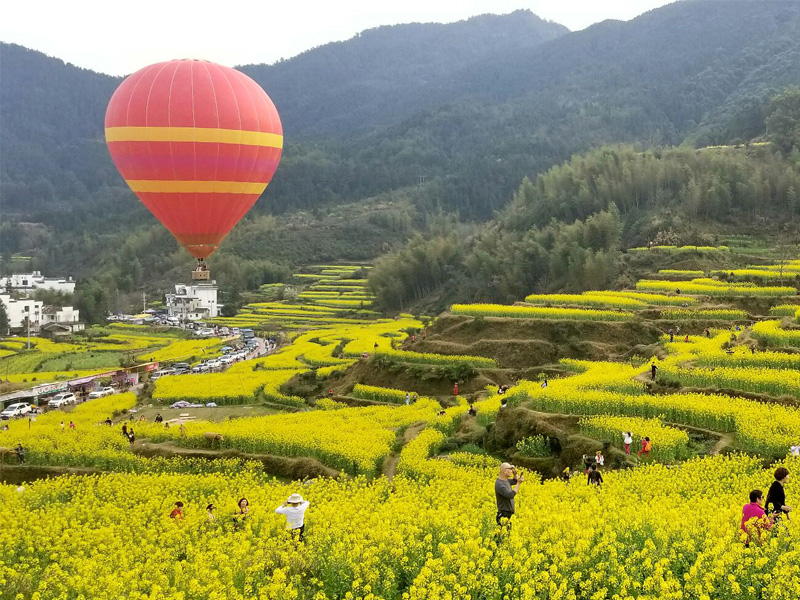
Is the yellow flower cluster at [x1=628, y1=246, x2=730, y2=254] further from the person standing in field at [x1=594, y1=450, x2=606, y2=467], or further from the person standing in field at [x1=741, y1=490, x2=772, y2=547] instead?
the person standing in field at [x1=741, y1=490, x2=772, y2=547]

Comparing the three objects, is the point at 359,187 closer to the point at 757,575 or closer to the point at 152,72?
the point at 152,72

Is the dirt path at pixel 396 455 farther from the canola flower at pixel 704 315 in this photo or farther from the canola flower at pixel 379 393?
the canola flower at pixel 704 315

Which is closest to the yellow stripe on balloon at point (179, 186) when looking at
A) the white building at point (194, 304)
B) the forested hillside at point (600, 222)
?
the forested hillside at point (600, 222)

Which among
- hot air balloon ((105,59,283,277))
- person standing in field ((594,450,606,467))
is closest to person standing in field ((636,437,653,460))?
person standing in field ((594,450,606,467))

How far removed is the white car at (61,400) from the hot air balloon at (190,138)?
18.0m

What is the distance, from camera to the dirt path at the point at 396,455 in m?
23.3

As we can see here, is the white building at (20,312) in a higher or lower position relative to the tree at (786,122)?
lower

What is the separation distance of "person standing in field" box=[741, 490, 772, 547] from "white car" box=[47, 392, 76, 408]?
136ft

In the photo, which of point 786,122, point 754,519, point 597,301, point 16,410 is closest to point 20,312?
point 16,410

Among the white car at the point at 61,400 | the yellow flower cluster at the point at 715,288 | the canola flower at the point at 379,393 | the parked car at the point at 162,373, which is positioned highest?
the yellow flower cluster at the point at 715,288

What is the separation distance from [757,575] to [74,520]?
14576 mm

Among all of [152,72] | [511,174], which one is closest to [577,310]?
[152,72]

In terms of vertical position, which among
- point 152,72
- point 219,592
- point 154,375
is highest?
point 152,72

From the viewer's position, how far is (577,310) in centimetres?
3862
